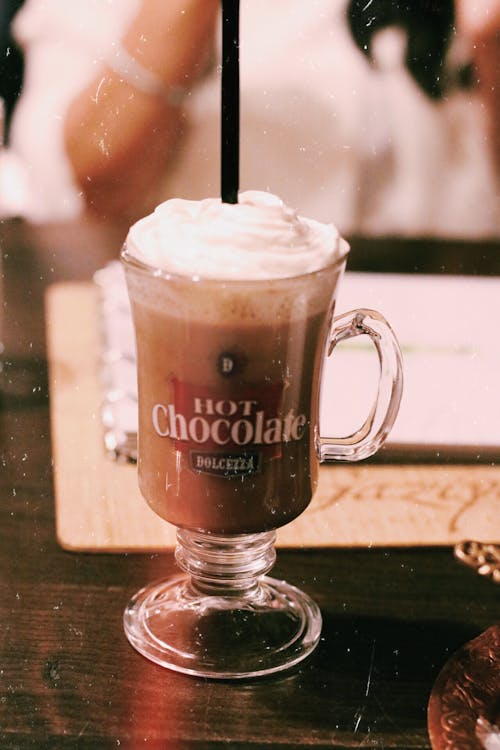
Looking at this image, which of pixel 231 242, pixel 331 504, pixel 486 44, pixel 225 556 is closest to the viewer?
pixel 231 242

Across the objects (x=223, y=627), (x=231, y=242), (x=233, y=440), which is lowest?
(x=223, y=627)

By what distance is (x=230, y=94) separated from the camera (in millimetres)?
704

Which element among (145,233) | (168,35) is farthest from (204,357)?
(168,35)

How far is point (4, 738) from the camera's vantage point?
0.66 meters

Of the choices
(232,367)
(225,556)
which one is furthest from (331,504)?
(232,367)

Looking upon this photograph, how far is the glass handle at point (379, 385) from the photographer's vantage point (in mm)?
778

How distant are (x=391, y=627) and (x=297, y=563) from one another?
11 cm

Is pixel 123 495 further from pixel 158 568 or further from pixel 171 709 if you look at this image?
pixel 171 709

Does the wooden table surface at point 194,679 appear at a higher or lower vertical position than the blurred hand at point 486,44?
lower

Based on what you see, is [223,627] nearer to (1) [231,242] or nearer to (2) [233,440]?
(2) [233,440]

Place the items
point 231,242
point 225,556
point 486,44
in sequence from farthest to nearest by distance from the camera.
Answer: point 486,44 → point 225,556 → point 231,242

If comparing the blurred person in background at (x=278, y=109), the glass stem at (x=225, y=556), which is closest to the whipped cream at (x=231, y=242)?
the glass stem at (x=225, y=556)

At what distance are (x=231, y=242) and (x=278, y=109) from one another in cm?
137

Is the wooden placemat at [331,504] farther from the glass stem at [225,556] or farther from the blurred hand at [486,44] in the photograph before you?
the blurred hand at [486,44]
